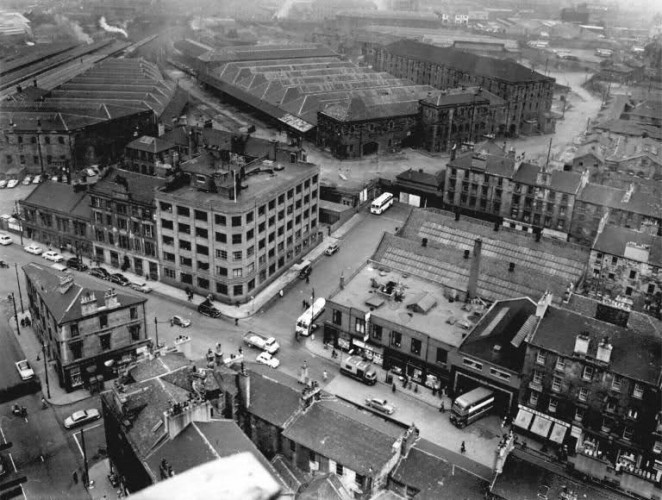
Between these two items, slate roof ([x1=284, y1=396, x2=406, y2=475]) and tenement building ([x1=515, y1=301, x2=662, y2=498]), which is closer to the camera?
slate roof ([x1=284, y1=396, x2=406, y2=475])

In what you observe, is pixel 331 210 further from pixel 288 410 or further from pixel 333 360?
pixel 288 410

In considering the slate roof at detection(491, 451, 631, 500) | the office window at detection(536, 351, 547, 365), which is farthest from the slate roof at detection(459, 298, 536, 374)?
the slate roof at detection(491, 451, 631, 500)

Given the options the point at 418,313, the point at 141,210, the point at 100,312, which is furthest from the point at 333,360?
the point at 141,210

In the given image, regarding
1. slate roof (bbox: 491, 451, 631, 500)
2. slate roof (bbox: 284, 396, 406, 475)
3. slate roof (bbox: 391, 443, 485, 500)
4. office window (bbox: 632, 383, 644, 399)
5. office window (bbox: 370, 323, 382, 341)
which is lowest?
office window (bbox: 370, 323, 382, 341)

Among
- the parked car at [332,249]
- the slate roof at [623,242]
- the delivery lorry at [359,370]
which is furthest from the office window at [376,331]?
the slate roof at [623,242]

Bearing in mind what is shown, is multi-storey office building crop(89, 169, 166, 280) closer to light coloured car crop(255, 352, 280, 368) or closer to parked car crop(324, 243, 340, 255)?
light coloured car crop(255, 352, 280, 368)

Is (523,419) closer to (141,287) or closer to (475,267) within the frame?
(475,267)
